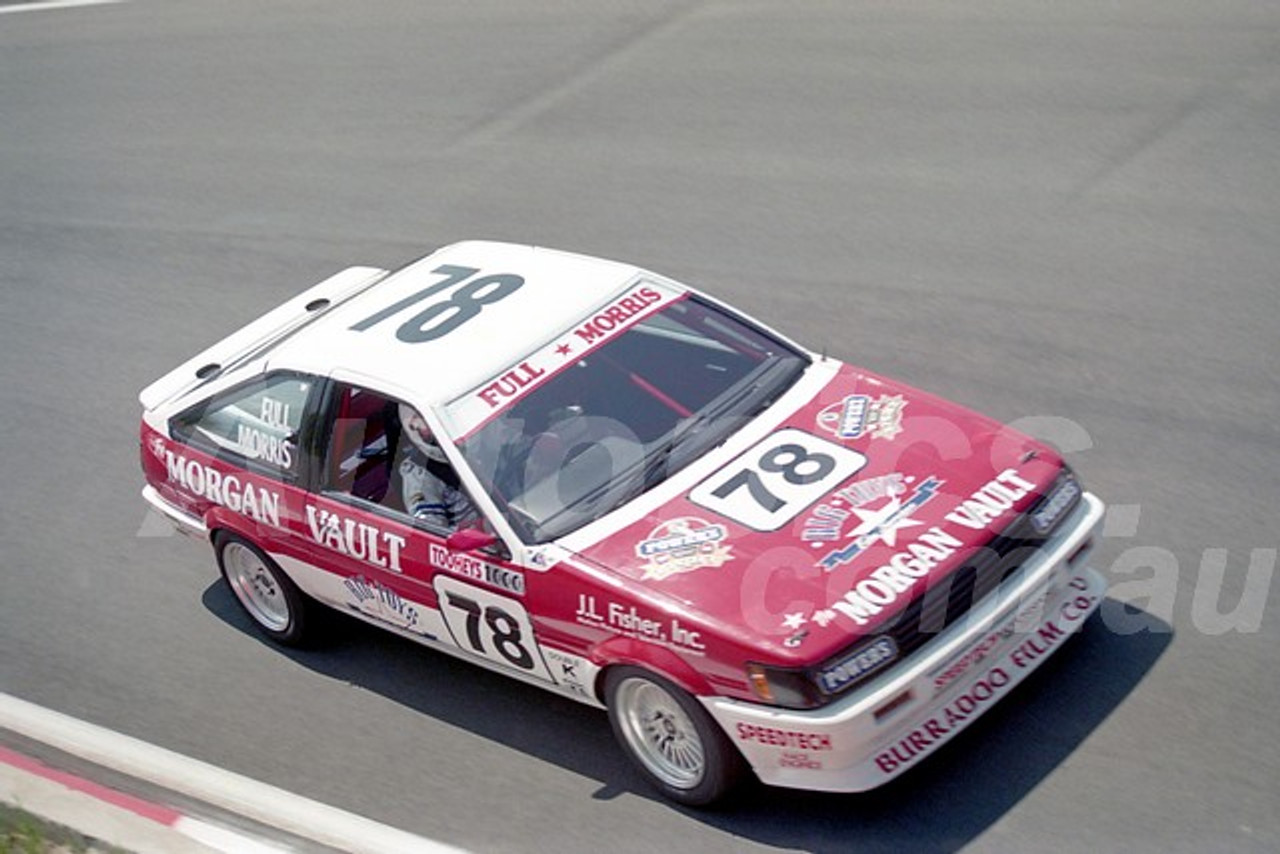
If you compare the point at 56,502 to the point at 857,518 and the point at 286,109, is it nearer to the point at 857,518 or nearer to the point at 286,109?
the point at 857,518

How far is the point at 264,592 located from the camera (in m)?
8.39

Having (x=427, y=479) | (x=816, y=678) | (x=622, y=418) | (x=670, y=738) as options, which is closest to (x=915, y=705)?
(x=816, y=678)

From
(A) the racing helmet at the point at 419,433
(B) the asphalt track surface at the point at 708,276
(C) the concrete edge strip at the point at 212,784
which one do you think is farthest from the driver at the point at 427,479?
(C) the concrete edge strip at the point at 212,784

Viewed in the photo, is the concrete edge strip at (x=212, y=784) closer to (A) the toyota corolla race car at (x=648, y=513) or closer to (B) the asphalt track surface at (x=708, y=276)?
(B) the asphalt track surface at (x=708, y=276)

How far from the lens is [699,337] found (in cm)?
771

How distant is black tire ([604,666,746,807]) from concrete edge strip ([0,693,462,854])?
2.65ft

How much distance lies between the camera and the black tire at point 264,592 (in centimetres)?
812

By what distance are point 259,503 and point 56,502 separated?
106 inches

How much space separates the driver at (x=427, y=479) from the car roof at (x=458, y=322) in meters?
0.14

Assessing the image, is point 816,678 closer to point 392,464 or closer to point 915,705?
point 915,705

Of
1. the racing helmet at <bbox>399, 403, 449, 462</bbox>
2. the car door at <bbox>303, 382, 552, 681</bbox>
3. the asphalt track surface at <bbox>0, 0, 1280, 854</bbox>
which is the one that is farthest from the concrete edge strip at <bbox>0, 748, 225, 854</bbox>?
the racing helmet at <bbox>399, 403, 449, 462</bbox>

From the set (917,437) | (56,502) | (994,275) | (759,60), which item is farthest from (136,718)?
(759,60)

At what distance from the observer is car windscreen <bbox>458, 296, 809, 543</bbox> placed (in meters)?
6.91

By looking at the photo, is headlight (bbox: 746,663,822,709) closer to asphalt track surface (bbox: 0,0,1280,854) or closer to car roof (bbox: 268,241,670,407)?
asphalt track surface (bbox: 0,0,1280,854)
